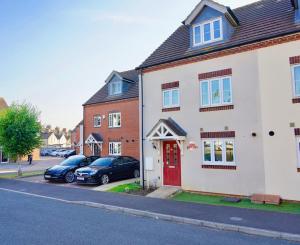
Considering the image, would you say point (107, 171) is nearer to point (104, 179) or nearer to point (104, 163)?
point (104, 179)

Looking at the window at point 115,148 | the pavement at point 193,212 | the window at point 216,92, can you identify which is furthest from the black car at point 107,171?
the window at point 216,92

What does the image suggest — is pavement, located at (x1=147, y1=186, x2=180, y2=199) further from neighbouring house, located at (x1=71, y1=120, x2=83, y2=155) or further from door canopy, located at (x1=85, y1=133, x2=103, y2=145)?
neighbouring house, located at (x1=71, y1=120, x2=83, y2=155)

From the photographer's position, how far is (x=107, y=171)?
16.2 metres

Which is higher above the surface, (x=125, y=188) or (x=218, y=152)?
(x=218, y=152)

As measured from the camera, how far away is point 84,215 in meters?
9.02

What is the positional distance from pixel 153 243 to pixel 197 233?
152cm

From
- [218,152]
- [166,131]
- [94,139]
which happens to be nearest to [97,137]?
[94,139]

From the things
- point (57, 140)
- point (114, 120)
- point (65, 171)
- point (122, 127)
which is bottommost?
point (65, 171)

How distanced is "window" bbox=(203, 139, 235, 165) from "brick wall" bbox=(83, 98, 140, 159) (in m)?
10.2

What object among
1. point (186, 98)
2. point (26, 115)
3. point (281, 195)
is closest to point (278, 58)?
point (186, 98)

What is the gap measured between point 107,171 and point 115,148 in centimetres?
812

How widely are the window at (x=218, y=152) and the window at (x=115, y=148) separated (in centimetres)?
1271

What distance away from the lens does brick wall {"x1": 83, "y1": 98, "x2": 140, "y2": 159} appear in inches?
890

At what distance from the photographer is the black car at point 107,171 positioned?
15470mm
